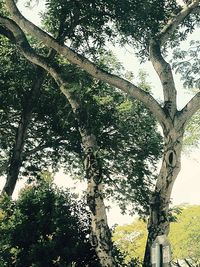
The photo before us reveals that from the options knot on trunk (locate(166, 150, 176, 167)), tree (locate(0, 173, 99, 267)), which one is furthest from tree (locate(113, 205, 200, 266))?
knot on trunk (locate(166, 150, 176, 167))

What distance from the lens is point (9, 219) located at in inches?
495

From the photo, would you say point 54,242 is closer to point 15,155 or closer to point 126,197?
point 15,155

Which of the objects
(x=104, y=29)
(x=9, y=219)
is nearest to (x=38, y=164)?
(x=104, y=29)

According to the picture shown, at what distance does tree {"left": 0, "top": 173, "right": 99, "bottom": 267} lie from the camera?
11766 millimetres

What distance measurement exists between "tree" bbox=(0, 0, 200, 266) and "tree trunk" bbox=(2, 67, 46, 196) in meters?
2.42

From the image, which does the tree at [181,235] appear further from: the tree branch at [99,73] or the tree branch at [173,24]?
the tree branch at [99,73]

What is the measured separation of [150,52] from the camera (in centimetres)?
1394

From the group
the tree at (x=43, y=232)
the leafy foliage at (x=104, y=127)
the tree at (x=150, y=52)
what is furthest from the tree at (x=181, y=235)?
the tree at (x=43, y=232)

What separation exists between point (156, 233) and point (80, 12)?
958cm

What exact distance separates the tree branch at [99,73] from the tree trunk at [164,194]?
98cm

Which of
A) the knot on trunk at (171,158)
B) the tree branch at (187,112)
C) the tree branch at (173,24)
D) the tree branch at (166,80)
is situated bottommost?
the knot on trunk at (171,158)

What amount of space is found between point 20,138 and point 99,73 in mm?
7216

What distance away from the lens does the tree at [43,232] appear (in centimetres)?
1177

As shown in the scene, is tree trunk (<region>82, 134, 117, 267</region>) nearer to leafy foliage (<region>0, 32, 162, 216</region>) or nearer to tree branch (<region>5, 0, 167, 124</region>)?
tree branch (<region>5, 0, 167, 124</region>)
